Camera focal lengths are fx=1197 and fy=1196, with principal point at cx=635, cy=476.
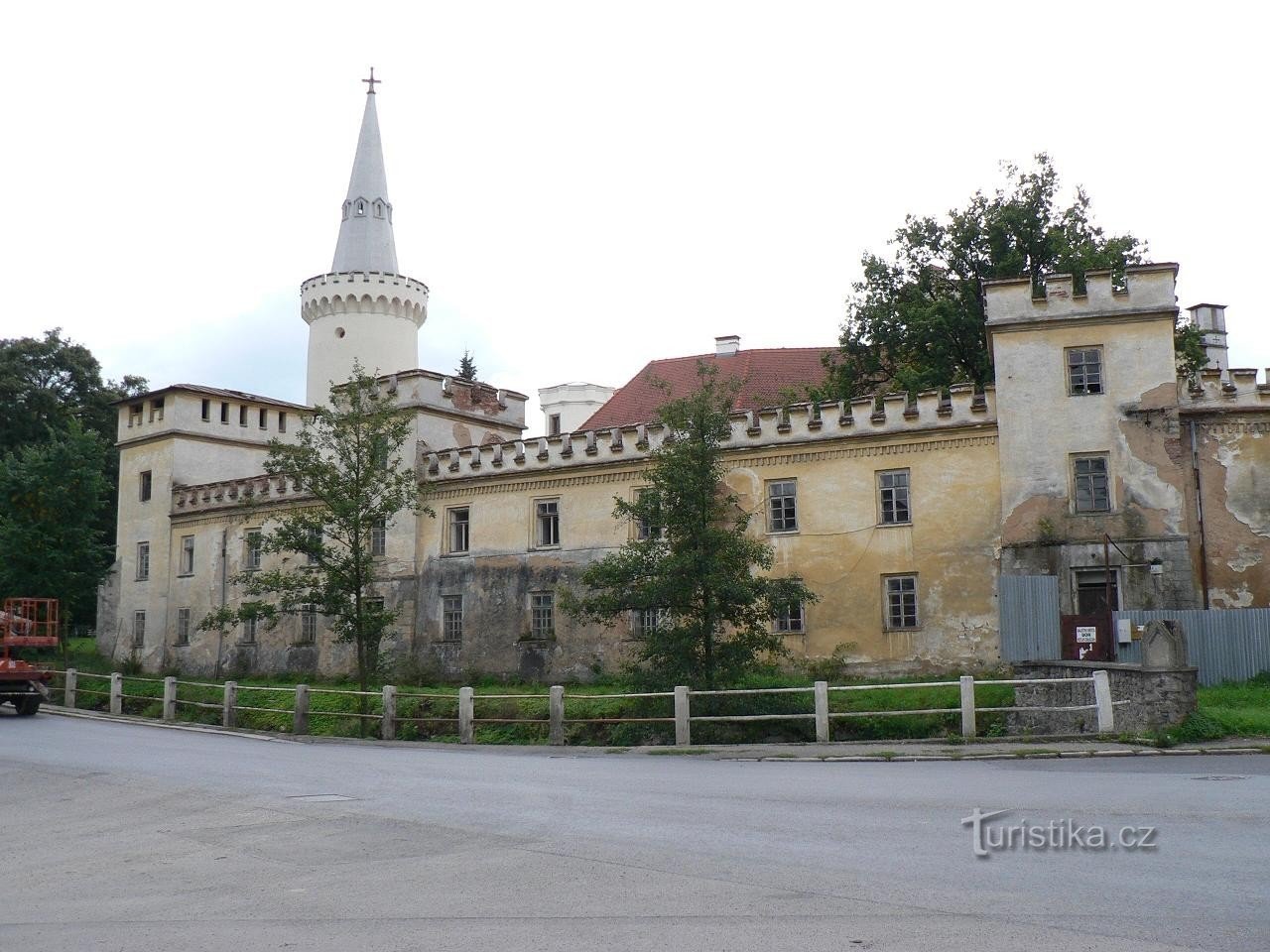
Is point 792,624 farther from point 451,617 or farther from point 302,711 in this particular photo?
point 302,711

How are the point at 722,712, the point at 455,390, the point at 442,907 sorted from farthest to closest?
the point at 455,390 < the point at 722,712 < the point at 442,907

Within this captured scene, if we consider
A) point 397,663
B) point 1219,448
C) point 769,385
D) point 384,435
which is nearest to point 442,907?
point 384,435

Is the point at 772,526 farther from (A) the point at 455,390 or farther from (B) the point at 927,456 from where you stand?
(A) the point at 455,390

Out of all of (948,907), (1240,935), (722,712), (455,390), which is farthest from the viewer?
(455,390)

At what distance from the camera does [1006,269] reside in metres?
36.6

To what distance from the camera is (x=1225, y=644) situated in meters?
25.6

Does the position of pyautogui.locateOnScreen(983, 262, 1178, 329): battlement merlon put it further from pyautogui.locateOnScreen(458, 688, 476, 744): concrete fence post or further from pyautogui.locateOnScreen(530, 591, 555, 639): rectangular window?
pyautogui.locateOnScreen(458, 688, 476, 744): concrete fence post

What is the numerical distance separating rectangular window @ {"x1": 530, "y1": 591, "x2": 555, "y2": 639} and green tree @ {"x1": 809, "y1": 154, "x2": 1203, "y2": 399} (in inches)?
434

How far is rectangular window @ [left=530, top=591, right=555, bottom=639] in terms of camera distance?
115 feet

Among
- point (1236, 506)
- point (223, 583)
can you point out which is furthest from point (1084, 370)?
point (223, 583)

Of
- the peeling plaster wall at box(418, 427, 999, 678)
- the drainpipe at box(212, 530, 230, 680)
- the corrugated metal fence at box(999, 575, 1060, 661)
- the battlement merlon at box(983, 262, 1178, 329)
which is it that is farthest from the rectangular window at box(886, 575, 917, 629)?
the drainpipe at box(212, 530, 230, 680)

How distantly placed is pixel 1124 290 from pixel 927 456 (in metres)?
6.06

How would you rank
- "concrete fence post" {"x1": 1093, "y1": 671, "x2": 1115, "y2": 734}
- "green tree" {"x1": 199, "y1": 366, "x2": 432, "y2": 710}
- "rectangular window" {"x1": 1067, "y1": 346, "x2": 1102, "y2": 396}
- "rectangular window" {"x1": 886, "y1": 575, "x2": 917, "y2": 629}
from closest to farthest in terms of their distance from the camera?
"concrete fence post" {"x1": 1093, "y1": 671, "x2": 1115, "y2": 734} → "rectangular window" {"x1": 1067, "y1": 346, "x2": 1102, "y2": 396} → "green tree" {"x1": 199, "y1": 366, "x2": 432, "y2": 710} → "rectangular window" {"x1": 886, "y1": 575, "x2": 917, "y2": 629}

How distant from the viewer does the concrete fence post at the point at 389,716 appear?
82.2 feet
